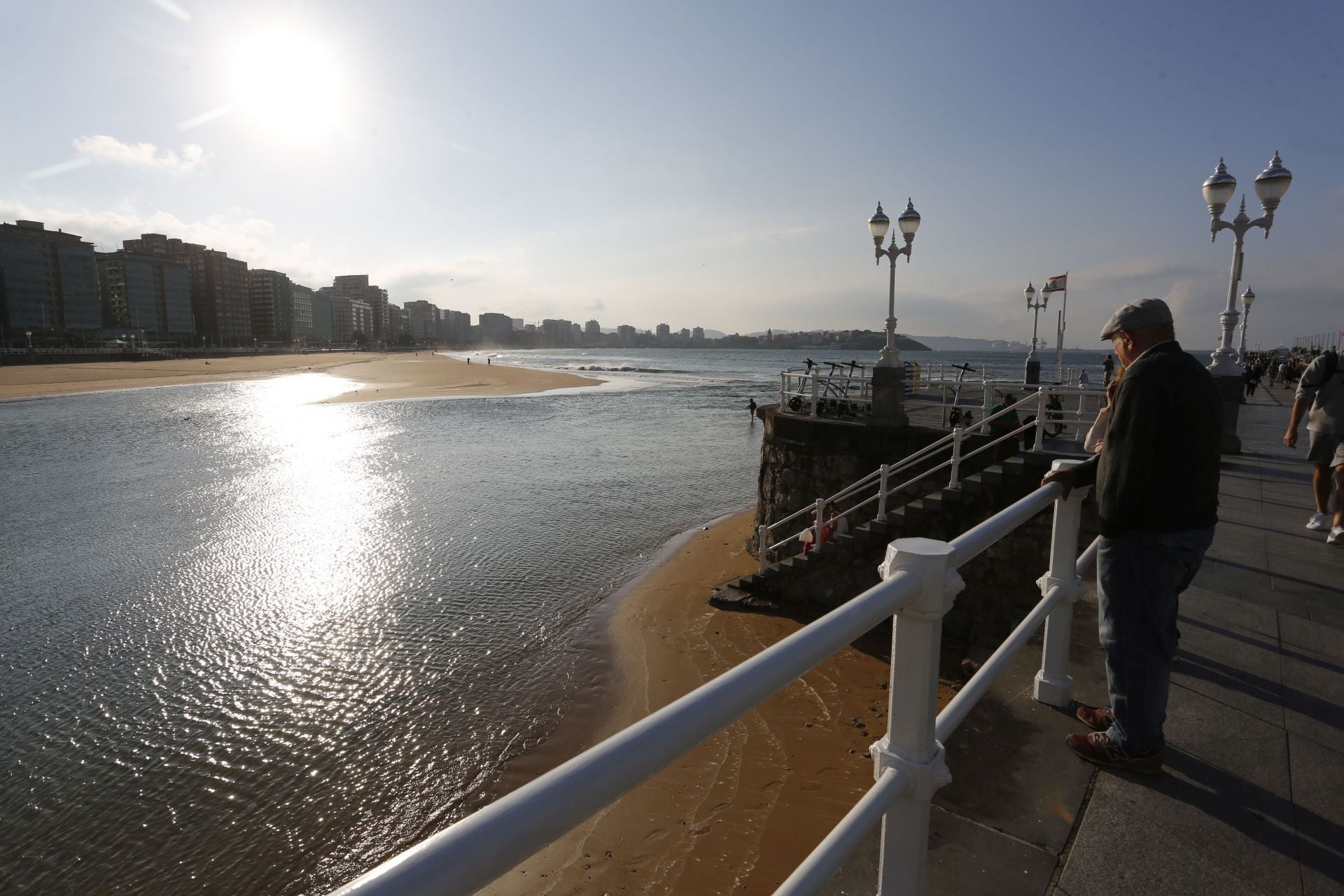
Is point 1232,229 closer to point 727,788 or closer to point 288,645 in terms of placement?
point 727,788

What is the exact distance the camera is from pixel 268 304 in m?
181

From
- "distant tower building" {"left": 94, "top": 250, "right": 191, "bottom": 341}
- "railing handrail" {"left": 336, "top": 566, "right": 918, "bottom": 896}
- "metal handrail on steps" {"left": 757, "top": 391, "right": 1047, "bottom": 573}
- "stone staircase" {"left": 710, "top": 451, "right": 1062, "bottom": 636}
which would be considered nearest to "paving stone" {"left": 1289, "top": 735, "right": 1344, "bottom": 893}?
"railing handrail" {"left": 336, "top": 566, "right": 918, "bottom": 896}

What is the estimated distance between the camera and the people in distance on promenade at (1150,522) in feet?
8.84

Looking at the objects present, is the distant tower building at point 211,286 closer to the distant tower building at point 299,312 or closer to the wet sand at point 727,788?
the distant tower building at point 299,312

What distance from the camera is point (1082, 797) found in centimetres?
263

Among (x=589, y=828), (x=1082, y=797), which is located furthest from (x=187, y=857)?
(x=1082, y=797)

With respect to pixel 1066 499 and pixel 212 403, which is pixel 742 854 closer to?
pixel 1066 499

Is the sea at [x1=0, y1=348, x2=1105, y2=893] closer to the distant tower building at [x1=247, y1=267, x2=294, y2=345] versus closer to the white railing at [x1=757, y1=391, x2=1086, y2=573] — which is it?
the white railing at [x1=757, y1=391, x2=1086, y2=573]

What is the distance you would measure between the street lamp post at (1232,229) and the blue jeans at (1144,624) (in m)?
10.7

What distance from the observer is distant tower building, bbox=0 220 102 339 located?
115500 mm

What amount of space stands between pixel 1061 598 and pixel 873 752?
193 centimetres

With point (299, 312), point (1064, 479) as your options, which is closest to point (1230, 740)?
point (1064, 479)

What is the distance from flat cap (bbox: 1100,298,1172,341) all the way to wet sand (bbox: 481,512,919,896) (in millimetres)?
4990

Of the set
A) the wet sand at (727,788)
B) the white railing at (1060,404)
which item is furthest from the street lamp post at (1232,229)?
the wet sand at (727,788)
